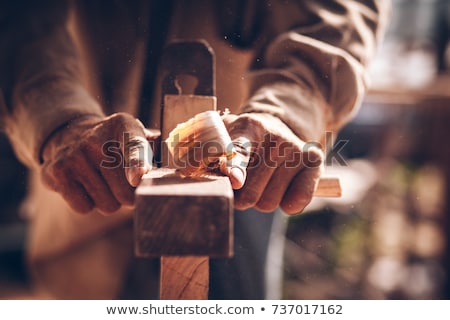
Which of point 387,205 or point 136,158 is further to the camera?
point 387,205

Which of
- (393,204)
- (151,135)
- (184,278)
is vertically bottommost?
(393,204)

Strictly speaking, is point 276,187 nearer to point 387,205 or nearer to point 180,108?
point 180,108

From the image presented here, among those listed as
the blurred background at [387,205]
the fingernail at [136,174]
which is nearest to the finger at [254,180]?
the fingernail at [136,174]

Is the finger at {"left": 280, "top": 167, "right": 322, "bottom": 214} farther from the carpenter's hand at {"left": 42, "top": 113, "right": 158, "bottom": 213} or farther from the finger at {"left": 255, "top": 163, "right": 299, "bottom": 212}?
the carpenter's hand at {"left": 42, "top": 113, "right": 158, "bottom": 213}

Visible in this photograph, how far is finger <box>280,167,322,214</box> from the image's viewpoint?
49 cm

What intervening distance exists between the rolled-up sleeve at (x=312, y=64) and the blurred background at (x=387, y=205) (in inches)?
34.5

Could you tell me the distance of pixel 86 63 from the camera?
0.61 meters

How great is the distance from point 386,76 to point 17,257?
1583 mm

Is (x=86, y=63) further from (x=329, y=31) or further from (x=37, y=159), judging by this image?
(x=329, y=31)

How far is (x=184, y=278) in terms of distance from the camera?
1.40 feet

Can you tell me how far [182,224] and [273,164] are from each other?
16 cm

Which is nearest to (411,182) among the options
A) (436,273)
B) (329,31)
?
(436,273)

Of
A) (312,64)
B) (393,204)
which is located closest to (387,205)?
→ (393,204)

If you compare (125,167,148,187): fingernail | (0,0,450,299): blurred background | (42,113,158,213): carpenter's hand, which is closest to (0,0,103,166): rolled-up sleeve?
(42,113,158,213): carpenter's hand
